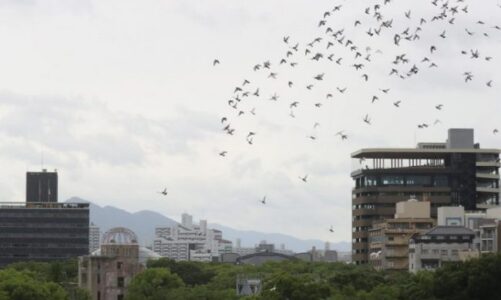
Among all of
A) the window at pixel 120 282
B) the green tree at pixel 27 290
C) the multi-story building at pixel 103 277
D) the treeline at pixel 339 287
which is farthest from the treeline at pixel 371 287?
the green tree at pixel 27 290

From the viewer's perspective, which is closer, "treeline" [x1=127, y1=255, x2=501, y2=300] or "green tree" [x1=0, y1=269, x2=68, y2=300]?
"treeline" [x1=127, y1=255, x2=501, y2=300]

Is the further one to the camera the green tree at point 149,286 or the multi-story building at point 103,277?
the multi-story building at point 103,277

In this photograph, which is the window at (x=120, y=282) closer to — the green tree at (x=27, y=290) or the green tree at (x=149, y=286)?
the green tree at (x=149, y=286)

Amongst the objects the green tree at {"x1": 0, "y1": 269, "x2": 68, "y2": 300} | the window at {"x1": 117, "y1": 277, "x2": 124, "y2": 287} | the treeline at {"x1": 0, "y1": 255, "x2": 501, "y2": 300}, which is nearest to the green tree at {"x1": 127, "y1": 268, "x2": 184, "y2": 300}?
the treeline at {"x1": 0, "y1": 255, "x2": 501, "y2": 300}

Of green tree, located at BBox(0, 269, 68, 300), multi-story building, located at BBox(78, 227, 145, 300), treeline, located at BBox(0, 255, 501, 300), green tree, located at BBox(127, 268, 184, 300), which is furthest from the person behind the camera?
multi-story building, located at BBox(78, 227, 145, 300)

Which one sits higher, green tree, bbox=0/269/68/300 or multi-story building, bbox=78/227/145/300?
multi-story building, bbox=78/227/145/300

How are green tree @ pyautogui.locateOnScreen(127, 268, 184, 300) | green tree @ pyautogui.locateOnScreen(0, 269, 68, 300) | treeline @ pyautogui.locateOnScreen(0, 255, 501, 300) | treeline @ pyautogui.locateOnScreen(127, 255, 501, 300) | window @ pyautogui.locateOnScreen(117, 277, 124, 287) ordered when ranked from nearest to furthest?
treeline @ pyautogui.locateOnScreen(127, 255, 501, 300), treeline @ pyautogui.locateOnScreen(0, 255, 501, 300), green tree @ pyautogui.locateOnScreen(0, 269, 68, 300), green tree @ pyautogui.locateOnScreen(127, 268, 184, 300), window @ pyautogui.locateOnScreen(117, 277, 124, 287)

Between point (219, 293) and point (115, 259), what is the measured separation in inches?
615

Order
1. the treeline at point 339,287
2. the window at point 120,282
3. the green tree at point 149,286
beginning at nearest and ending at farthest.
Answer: the treeline at point 339,287, the green tree at point 149,286, the window at point 120,282

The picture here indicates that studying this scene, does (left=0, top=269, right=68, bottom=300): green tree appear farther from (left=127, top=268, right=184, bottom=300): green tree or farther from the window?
the window

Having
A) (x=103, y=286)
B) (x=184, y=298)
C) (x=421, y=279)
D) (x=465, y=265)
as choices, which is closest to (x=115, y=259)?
(x=103, y=286)

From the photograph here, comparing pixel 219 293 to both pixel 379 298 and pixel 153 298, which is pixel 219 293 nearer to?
pixel 153 298

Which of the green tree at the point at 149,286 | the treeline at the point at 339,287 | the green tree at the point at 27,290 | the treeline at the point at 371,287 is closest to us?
the treeline at the point at 371,287

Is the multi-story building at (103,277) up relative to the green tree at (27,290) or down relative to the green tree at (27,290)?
up
